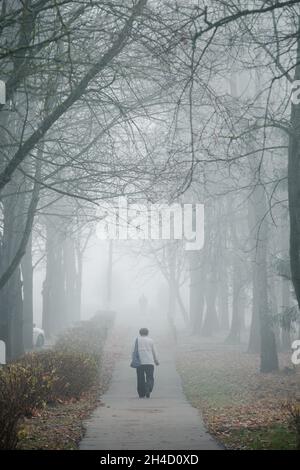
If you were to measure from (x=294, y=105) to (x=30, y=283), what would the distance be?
54.9 feet

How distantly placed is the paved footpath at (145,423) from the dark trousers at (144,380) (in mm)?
279

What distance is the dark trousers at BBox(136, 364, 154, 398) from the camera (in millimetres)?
16484

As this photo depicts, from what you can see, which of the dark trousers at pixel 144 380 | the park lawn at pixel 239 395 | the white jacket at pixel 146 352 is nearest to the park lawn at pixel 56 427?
the park lawn at pixel 239 395

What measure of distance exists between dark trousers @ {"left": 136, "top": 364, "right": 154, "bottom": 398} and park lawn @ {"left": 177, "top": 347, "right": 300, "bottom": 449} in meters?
1.05

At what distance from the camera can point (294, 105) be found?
12125 millimetres

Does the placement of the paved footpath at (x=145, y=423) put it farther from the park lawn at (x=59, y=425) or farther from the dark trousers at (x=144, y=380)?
the dark trousers at (x=144, y=380)

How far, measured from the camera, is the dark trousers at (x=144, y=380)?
1648cm

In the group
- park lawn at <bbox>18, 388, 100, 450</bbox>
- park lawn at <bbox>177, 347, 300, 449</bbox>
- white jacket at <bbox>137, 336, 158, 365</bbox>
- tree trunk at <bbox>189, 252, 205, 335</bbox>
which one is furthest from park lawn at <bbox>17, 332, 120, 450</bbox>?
tree trunk at <bbox>189, 252, 205, 335</bbox>

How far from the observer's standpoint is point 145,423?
1080 centimetres

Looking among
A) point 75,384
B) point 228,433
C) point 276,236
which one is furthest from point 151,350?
point 276,236
